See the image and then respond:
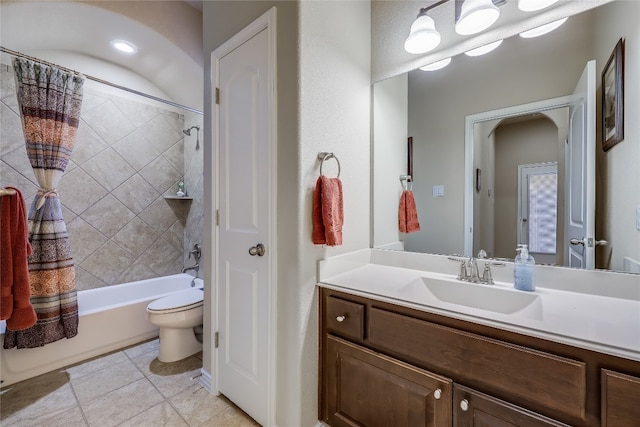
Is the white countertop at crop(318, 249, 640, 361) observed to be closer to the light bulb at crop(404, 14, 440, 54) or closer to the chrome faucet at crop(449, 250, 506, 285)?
the chrome faucet at crop(449, 250, 506, 285)

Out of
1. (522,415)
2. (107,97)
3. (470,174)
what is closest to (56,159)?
(107,97)

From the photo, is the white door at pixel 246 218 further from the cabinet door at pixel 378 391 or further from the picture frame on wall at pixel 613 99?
the picture frame on wall at pixel 613 99

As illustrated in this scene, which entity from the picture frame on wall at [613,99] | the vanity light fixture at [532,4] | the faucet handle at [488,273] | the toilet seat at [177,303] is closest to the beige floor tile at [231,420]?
the toilet seat at [177,303]

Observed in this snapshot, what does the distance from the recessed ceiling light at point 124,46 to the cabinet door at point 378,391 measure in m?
2.83

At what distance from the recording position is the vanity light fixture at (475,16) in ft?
3.85

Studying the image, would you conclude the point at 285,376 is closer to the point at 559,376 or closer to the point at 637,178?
the point at 559,376

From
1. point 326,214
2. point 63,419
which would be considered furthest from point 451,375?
point 63,419

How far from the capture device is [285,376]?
133 centimetres

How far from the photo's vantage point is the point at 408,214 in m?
1.64

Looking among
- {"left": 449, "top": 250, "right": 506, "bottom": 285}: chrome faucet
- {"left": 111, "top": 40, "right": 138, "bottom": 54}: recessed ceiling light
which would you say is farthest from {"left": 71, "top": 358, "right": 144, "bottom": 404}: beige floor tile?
{"left": 111, "top": 40, "right": 138, "bottom": 54}: recessed ceiling light

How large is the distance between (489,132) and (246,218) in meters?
1.34

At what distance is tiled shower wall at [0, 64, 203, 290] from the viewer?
2244 millimetres

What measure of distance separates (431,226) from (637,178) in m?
0.79

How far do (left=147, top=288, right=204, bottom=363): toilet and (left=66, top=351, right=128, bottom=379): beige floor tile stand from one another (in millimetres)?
312
